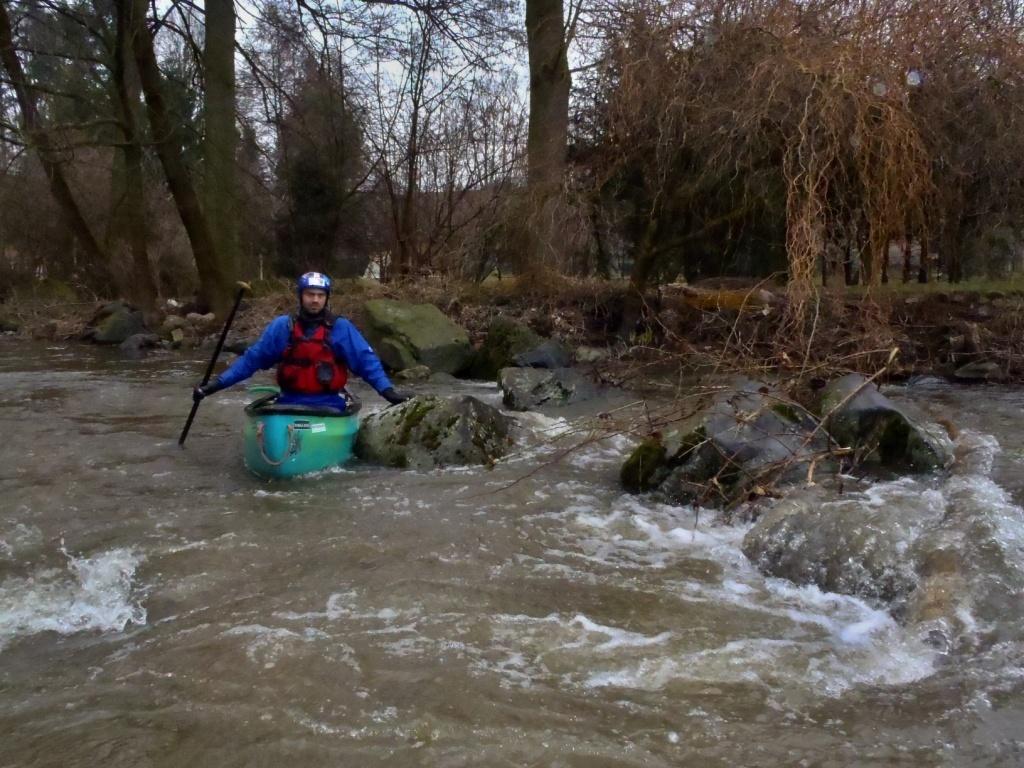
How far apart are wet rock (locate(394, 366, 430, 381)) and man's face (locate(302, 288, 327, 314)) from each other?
4.33m

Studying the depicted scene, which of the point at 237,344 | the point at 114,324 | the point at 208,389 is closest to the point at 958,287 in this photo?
the point at 208,389

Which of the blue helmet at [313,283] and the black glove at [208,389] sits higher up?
the blue helmet at [313,283]

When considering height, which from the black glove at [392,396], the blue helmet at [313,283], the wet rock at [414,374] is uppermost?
the blue helmet at [313,283]

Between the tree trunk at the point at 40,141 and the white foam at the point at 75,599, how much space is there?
30.7ft

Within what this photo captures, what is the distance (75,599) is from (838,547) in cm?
344

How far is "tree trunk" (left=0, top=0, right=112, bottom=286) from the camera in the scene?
1195cm

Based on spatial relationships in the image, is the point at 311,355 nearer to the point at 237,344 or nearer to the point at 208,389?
the point at 208,389

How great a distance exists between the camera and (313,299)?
6.27 meters

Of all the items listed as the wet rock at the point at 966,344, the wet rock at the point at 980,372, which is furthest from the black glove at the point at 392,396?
the wet rock at the point at 966,344

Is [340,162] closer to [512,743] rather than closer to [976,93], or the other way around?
[976,93]

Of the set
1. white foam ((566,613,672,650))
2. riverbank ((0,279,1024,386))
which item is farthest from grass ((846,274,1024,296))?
white foam ((566,613,672,650))

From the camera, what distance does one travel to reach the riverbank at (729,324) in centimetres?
771

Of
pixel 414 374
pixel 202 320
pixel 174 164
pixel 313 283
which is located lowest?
pixel 414 374

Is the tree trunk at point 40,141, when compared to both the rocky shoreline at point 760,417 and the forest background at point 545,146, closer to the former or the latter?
the forest background at point 545,146
